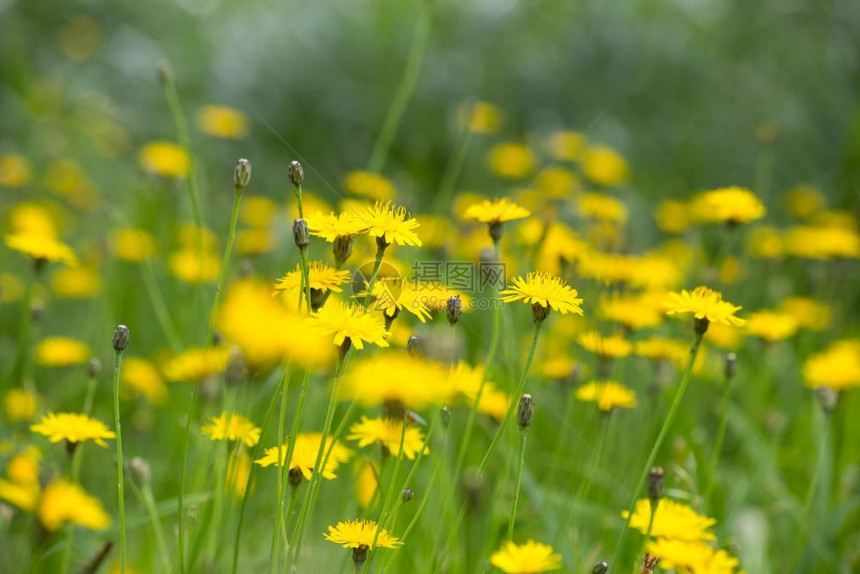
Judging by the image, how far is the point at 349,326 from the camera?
1056 millimetres

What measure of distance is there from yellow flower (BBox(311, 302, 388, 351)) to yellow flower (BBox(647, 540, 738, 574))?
1.51ft

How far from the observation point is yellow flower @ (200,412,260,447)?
3.83 ft

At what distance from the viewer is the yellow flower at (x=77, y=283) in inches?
109

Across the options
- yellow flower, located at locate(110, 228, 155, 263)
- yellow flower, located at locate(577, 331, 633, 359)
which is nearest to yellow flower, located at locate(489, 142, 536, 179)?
yellow flower, located at locate(110, 228, 155, 263)

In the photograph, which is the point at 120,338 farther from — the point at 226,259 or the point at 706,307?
the point at 706,307

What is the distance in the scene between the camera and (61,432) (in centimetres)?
131

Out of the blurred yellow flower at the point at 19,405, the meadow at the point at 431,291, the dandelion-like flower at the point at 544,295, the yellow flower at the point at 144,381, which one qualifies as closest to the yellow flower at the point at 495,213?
the meadow at the point at 431,291

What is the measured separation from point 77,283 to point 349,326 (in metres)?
2.04

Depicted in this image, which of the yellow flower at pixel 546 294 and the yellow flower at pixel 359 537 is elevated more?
the yellow flower at pixel 546 294

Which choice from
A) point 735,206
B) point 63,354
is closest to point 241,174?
point 735,206

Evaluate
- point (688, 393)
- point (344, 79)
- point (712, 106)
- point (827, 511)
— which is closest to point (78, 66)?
point (344, 79)

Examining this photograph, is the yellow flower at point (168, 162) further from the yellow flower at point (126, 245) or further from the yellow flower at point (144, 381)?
the yellow flower at point (144, 381)

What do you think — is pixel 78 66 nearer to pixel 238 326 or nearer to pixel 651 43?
pixel 651 43

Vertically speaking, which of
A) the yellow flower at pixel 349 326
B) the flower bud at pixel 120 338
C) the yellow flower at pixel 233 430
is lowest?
the yellow flower at pixel 233 430
